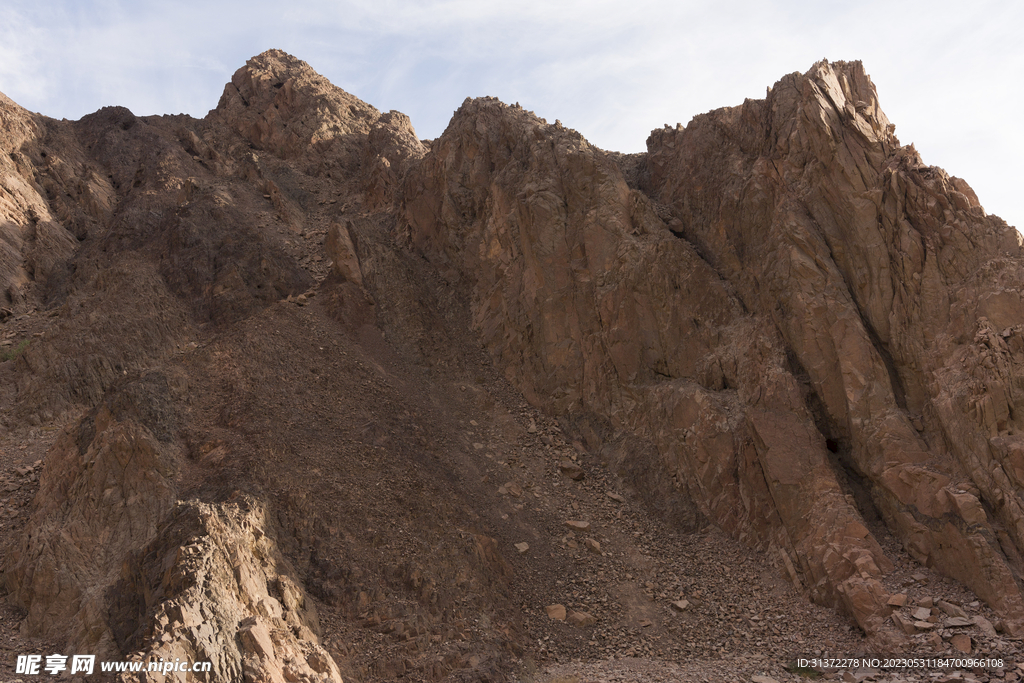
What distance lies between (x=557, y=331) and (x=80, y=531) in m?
14.7

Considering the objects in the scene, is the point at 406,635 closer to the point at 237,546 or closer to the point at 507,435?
the point at 237,546

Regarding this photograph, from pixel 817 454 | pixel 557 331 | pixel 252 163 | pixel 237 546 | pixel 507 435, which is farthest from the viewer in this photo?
pixel 252 163

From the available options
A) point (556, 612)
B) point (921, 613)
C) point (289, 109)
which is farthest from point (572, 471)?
point (289, 109)

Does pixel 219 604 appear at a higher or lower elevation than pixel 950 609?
higher


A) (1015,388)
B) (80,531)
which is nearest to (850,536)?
(1015,388)

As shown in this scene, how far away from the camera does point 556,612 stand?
1527cm

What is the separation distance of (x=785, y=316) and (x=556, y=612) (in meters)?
10.7

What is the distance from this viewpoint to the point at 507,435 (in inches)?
808

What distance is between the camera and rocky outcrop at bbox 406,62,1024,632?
51.2ft

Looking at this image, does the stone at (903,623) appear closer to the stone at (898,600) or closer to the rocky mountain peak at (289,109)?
the stone at (898,600)

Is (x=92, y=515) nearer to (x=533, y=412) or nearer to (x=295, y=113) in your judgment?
(x=533, y=412)

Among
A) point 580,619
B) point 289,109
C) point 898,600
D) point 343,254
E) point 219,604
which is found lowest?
point 580,619

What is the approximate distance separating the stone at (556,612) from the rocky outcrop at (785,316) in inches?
213

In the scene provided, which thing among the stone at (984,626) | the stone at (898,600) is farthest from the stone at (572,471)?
the stone at (984,626)
